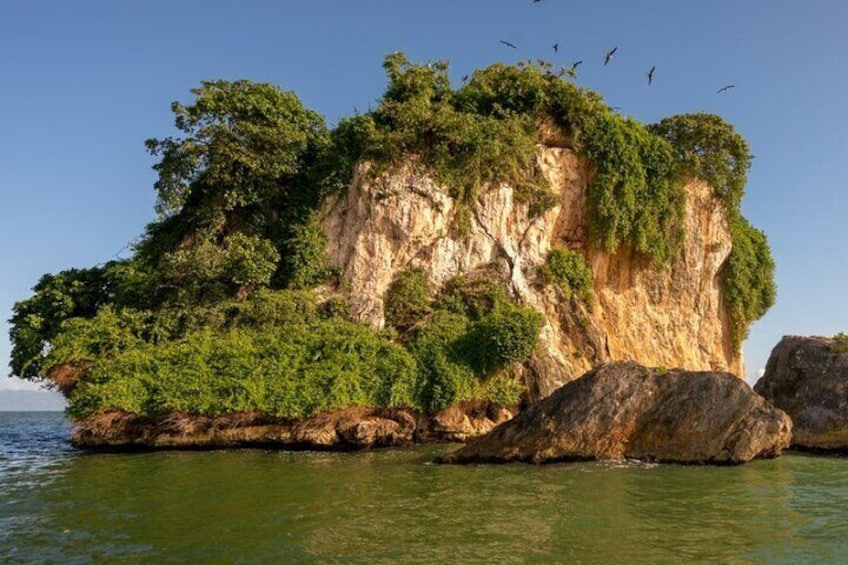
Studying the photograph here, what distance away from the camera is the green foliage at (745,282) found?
3297 centimetres

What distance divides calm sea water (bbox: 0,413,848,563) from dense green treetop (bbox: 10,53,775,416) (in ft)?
14.7

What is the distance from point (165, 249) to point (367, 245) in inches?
362

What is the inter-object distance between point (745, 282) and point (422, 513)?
1161 inches

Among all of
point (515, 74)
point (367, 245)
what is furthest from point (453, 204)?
point (515, 74)

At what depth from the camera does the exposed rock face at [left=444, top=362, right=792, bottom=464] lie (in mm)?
14773

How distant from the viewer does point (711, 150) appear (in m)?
30.5

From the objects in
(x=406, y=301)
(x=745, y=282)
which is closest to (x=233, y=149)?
(x=406, y=301)

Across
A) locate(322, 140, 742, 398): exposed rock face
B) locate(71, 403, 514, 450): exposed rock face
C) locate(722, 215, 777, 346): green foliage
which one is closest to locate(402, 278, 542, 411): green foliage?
locate(322, 140, 742, 398): exposed rock face

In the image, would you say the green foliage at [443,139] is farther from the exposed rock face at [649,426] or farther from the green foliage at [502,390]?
the exposed rock face at [649,426]

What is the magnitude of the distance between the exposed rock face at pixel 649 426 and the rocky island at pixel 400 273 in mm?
5157

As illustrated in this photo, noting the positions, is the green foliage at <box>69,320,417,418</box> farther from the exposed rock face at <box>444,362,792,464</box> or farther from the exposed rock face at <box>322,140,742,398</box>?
the exposed rock face at <box>444,362,792,464</box>

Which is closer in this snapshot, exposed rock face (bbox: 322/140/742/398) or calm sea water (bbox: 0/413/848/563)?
calm sea water (bbox: 0/413/848/563)

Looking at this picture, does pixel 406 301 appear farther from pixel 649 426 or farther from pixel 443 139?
pixel 649 426

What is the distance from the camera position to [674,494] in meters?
11.1
